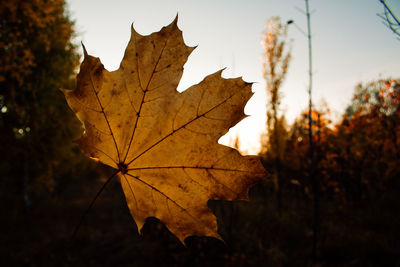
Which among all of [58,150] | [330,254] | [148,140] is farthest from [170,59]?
[58,150]

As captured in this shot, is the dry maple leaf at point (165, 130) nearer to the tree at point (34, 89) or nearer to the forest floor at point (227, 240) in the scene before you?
the forest floor at point (227, 240)

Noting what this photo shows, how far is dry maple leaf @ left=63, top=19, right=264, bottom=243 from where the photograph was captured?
2.19 feet

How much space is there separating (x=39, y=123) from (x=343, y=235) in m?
10.0

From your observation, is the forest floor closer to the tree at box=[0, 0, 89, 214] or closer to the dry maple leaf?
the tree at box=[0, 0, 89, 214]

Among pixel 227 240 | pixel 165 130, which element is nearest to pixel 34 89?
pixel 227 240

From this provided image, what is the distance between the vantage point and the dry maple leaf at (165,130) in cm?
67

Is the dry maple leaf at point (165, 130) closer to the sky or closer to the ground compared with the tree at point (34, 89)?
closer to the ground

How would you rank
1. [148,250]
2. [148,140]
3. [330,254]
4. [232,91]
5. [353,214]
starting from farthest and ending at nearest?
[353,214], [148,250], [330,254], [148,140], [232,91]

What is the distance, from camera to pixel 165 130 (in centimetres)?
75

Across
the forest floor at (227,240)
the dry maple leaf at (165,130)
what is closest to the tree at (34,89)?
the forest floor at (227,240)

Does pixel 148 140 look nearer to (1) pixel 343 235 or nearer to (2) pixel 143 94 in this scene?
(2) pixel 143 94

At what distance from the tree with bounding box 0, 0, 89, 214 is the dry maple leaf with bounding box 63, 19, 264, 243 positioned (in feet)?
22.9

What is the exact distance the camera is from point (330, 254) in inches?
179

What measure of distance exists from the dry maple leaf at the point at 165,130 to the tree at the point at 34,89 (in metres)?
6.98
